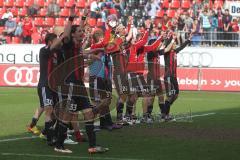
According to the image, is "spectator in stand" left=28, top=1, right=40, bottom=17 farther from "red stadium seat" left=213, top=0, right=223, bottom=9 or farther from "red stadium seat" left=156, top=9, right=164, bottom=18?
"red stadium seat" left=213, top=0, right=223, bottom=9

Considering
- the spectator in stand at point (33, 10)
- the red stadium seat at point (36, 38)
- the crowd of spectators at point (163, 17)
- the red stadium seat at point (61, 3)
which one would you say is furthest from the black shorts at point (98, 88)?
the red stadium seat at point (61, 3)

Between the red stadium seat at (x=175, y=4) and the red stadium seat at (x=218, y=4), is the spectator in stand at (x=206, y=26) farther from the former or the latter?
the red stadium seat at (x=175, y=4)

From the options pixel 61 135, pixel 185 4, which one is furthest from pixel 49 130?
pixel 185 4

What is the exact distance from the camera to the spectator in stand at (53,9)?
138 feet

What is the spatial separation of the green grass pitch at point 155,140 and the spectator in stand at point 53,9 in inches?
722

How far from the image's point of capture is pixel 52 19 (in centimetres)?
4162

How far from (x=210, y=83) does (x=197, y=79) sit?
24.0 inches

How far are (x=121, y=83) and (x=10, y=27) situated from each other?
20.4 meters

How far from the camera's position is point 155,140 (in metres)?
15.7

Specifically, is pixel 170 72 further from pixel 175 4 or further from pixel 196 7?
pixel 175 4

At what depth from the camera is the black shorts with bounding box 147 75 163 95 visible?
1972 cm

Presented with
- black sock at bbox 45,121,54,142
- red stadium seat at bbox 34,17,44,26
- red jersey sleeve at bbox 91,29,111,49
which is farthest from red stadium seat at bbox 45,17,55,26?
black sock at bbox 45,121,54,142

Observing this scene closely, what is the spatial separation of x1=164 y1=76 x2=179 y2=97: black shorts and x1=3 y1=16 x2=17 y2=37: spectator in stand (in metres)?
19.3

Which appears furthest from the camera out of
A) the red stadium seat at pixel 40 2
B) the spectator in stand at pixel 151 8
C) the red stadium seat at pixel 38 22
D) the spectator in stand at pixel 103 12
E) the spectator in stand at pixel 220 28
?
the red stadium seat at pixel 40 2
